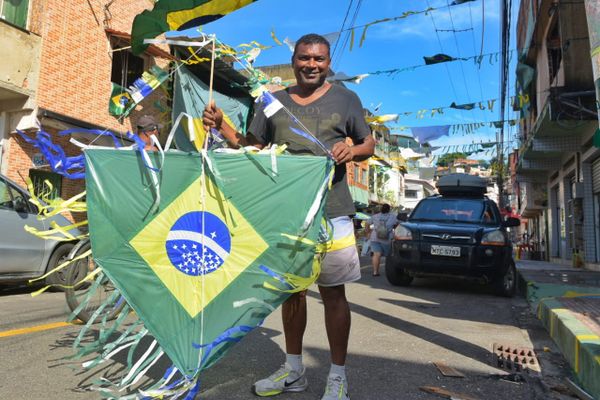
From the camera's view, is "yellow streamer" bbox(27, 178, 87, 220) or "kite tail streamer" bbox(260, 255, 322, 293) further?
"yellow streamer" bbox(27, 178, 87, 220)

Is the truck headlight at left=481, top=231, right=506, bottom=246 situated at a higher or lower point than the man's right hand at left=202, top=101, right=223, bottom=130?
lower

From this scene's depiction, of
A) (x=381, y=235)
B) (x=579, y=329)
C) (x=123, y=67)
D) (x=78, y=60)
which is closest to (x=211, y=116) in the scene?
(x=579, y=329)

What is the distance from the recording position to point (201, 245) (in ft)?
7.87

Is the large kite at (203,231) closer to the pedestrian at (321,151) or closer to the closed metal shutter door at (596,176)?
the pedestrian at (321,151)

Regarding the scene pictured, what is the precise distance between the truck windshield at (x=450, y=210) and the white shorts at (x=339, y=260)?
597 centimetres

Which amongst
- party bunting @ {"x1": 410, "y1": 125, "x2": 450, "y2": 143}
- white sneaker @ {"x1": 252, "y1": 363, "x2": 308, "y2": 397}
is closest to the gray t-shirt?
white sneaker @ {"x1": 252, "y1": 363, "x2": 308, "y2": 397}

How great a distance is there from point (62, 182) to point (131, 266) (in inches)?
425

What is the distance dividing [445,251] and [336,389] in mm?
5286

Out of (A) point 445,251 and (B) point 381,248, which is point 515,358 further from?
(B) point 381,248

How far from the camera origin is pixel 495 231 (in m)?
7.41

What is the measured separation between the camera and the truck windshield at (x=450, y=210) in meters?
8.17

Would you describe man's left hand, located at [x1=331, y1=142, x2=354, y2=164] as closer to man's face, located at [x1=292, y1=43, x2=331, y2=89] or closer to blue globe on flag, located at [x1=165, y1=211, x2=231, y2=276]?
man's face, located at [x1=292, y1=43, x2=331, y2=89]

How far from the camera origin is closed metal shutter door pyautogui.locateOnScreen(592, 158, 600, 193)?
41.8 ft

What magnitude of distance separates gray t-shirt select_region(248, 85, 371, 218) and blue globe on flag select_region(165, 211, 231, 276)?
62 centimetres
